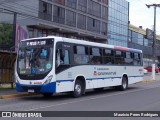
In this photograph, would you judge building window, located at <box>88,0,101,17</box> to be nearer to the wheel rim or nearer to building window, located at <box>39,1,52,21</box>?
building window, located at <box>39,1,52,21</box>

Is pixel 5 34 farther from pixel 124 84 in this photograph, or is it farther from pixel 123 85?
pixel 123 85

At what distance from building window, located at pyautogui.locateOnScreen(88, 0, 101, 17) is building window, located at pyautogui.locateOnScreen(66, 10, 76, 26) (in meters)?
6.04

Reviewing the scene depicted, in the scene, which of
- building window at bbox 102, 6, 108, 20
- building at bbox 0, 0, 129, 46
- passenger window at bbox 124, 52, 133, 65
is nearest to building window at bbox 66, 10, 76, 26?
building at bbox 0, 0, 129, 46

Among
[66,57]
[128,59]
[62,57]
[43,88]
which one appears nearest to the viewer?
[43,88]

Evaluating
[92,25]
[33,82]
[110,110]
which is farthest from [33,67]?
[92,25]

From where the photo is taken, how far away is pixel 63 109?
13.3 m

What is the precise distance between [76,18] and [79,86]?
43259mm

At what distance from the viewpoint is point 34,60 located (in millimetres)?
16703

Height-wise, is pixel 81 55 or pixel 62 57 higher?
pixel 81 55

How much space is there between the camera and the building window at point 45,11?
172 ft

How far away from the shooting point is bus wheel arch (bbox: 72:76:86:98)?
17.9 meters

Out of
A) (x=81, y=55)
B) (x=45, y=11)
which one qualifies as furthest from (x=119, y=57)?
(x=45, y=11)

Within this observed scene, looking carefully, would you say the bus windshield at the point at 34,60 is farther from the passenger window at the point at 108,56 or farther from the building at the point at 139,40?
the building at the point at 139,40

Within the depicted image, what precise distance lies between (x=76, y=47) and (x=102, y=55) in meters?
3.15
